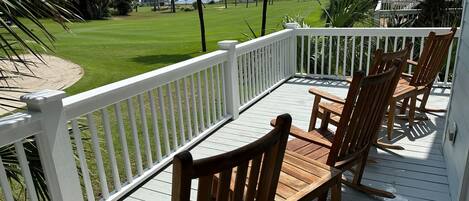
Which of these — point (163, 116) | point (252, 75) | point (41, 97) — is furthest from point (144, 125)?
point (252, 75)

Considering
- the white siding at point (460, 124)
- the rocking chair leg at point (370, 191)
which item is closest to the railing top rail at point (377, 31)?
the white siding at point (460, 124)

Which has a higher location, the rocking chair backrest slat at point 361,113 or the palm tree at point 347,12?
the palm tree at point 347,12

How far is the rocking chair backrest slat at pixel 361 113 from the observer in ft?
6.77

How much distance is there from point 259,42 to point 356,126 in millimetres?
2808

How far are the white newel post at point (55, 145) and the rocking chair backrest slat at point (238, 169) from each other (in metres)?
1.16

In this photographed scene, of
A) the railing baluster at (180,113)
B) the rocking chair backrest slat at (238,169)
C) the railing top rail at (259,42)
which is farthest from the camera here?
the railing top rail at (259,42)

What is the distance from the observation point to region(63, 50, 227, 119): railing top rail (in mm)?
2262

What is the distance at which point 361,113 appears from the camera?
2184mm

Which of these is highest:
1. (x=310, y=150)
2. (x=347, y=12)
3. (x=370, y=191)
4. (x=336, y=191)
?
(x=347, y=12)

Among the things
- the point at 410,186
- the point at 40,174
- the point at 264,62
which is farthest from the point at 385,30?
the point at 40,174

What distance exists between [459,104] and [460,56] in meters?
0.47

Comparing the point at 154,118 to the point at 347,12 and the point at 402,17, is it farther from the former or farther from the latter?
the point at 402,17

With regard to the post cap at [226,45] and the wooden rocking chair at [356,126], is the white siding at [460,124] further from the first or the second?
the post cap at [226,45]

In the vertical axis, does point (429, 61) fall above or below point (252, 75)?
above
